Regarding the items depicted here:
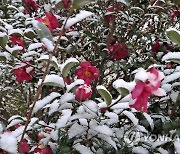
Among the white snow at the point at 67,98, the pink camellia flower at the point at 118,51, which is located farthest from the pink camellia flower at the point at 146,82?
the pink camellia flower at the point at 118,51

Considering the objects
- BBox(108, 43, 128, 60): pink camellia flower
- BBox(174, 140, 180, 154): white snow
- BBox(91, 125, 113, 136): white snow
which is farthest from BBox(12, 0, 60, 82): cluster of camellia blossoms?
BBox(174, 140, 180, 154): white snow

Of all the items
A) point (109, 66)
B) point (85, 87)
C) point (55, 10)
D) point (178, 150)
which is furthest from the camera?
point (55, 10)

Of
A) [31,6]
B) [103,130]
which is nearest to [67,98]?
[103,130]

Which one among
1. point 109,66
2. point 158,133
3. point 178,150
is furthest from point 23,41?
point 178,150

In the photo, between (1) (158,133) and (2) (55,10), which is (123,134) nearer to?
(1) (158,133)

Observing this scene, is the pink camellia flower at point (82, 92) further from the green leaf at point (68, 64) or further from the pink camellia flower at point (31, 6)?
the pink camellia flower at point (31, 6)

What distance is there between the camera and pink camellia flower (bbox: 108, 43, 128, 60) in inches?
82.0

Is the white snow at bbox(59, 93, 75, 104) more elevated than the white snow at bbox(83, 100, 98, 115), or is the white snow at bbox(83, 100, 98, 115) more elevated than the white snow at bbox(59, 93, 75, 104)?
the white snow at bbox(59, 93, 75, 104)

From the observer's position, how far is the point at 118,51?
2107 mm

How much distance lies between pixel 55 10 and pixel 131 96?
1394 millimetres

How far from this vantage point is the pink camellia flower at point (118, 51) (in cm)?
208

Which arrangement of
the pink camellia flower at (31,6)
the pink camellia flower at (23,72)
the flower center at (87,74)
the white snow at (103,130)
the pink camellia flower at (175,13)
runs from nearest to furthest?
1. the white snow at (103,130)
2. the flower center at (87,74)
3. the pink camellia flower at (23,72)
4. the pink camellia flower at (31,6)
5. the pink camellia flower at (175,13)

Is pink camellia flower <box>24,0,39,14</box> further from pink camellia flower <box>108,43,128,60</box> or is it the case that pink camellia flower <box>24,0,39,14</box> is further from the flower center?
the flower center

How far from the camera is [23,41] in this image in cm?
176
